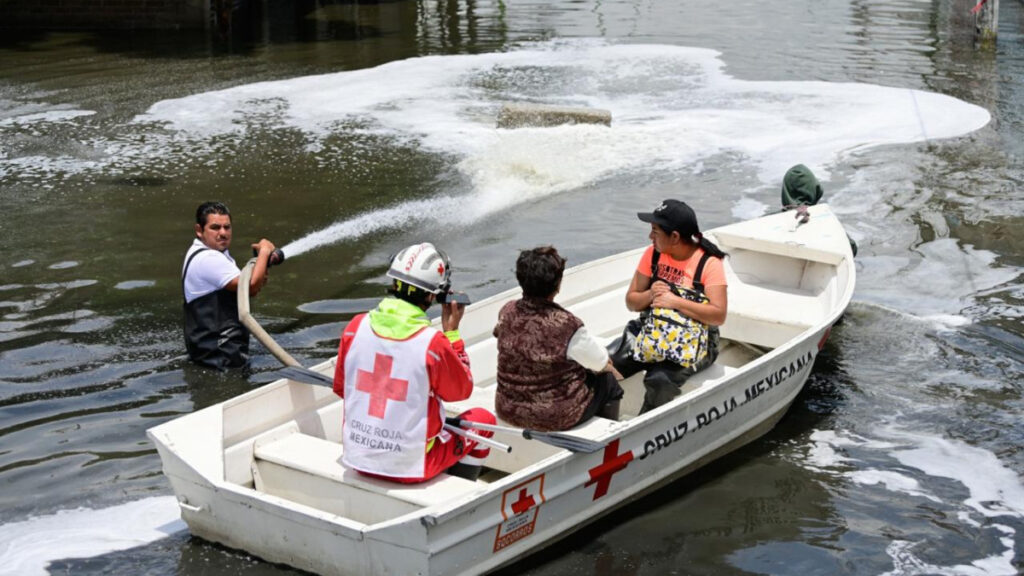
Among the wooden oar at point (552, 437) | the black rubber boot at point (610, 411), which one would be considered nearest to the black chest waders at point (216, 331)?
the wooden oar at point (552, 437)

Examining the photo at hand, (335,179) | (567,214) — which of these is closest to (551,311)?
(567,214)

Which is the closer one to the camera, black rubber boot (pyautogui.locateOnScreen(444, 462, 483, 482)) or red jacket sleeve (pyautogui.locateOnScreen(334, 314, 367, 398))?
red jacket sleeve (pyautogui.locateOnScreen(334, 314, 367, 398))

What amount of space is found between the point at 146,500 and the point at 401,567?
2.15 metres

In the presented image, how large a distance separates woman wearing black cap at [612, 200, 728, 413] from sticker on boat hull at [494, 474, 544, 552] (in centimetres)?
151

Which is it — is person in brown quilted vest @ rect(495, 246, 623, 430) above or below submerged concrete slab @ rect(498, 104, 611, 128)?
below

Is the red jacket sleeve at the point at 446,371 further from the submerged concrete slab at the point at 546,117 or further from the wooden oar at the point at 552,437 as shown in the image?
the submerged concrete slab at the point at 546,117

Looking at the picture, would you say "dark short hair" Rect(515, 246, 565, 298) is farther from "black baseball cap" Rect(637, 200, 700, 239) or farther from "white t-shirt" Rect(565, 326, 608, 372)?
"black baseball cap" Rect(637, 200, 700, 239)

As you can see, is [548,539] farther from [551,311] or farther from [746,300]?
[746,300]

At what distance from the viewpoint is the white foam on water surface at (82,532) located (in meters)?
6.50

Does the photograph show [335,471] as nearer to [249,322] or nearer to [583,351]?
[583,351]

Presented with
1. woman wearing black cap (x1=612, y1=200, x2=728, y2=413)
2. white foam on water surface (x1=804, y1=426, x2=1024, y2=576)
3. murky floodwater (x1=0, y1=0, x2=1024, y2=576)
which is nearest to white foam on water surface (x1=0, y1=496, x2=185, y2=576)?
murky floodwater (x1=0, y1=0, x2=1024, y2=576)

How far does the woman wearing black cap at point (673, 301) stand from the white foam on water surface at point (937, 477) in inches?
47.9

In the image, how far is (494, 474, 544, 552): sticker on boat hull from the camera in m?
6.18

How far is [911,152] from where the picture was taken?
53.9ft
